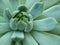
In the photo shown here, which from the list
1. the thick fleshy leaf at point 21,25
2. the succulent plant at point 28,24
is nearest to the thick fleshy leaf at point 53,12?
the succulent plant at point 28,24

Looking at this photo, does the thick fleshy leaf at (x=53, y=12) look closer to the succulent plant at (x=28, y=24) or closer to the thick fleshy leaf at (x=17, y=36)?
the succulent plant at (x=28, y=24)

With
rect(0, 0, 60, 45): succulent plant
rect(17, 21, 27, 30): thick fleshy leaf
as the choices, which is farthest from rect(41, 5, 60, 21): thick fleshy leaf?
rect(17, 21, 27, 30): thick fleshy leaf

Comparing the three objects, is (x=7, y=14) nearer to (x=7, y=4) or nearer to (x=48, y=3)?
(x=7, y=4)

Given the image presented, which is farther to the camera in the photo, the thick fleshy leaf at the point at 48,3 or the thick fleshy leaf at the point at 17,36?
the thick fleshy leaf at the point at 48,3

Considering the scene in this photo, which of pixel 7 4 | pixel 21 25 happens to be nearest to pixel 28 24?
pixel 21 25

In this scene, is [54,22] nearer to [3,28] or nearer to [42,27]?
[42,27]

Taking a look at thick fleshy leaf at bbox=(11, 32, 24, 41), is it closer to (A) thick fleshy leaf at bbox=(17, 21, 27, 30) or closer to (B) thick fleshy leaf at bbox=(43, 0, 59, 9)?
(A) thick fleshy leaf at bbox=(17, 21, 27, 30)

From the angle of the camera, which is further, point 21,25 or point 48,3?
point 48,3
